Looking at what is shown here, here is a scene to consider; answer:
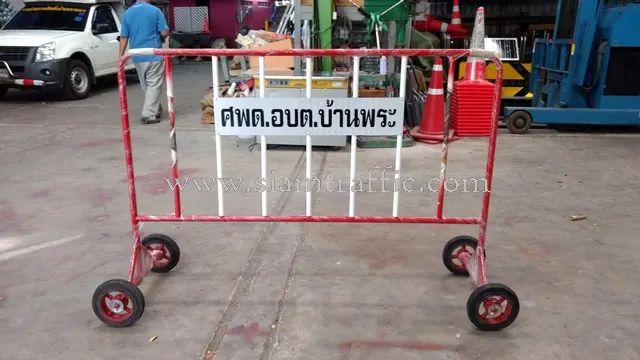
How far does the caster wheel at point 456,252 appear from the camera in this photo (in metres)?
3.35

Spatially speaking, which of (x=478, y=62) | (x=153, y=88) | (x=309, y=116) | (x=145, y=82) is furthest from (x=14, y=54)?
(x=309, y=116)

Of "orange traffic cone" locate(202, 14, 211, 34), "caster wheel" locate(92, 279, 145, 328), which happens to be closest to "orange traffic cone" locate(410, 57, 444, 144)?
"caster wheel" locate(92, 279, 145, 328)

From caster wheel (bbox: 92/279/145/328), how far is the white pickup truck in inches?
312

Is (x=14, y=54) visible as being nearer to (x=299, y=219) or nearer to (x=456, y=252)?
(x=299, y=219)

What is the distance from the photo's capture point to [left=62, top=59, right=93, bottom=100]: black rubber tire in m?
9.74

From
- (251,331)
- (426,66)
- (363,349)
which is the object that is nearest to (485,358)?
(363,349)

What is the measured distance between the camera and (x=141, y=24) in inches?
289

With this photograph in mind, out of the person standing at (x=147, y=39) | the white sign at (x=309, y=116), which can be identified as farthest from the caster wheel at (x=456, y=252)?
the person standing at (x=147, y=39)

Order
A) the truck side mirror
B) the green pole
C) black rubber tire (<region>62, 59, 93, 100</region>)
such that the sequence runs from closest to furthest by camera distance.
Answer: the green pole → black rubber tire (<region>62, 59, 93, 100</region>) → the truck side mirror

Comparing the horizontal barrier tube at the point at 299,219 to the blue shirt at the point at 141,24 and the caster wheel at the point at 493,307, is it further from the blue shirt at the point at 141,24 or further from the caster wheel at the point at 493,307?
the blue shirt at the point at 141,24

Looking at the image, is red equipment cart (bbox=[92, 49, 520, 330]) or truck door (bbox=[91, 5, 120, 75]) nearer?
red equipment cart (bbox=[92, 49, 520, 330])

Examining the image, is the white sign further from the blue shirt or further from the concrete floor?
the blue shirt

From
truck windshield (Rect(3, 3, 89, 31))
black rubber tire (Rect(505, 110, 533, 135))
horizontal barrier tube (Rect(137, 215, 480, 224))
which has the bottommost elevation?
black rubber tire (Rect(505, 110, 533, 135))

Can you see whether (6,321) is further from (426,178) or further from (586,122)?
(586,122)
